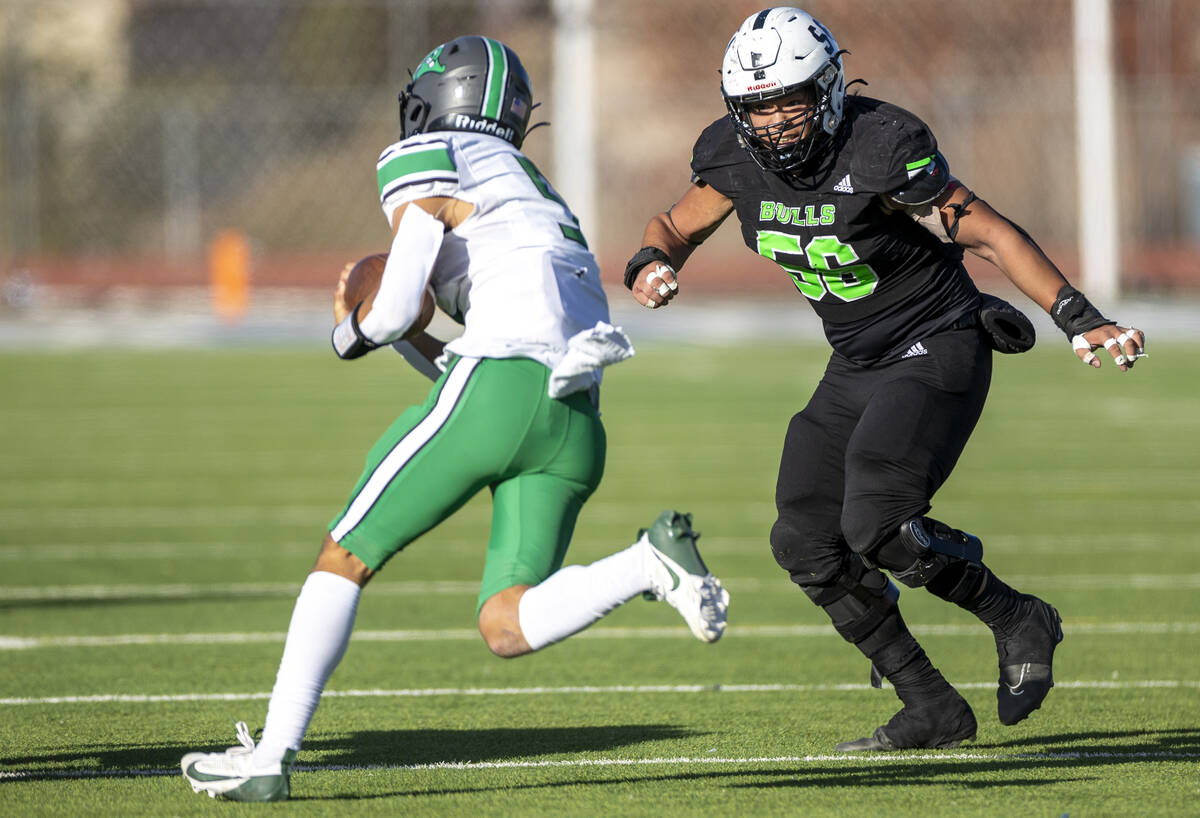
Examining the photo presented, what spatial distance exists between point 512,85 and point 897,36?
83.0 feet

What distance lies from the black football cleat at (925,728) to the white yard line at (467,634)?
7.69ft

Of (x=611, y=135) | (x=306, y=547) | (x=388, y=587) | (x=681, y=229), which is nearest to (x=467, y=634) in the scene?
(x=388, y=587)

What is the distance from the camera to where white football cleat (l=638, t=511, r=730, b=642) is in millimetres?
4430

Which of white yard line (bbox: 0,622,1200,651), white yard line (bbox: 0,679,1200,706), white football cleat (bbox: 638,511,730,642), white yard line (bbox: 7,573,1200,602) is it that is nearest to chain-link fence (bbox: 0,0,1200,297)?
white yard line (bbox: 7,573,1200,602)

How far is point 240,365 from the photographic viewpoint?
22.8 m

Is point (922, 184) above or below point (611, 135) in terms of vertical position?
above

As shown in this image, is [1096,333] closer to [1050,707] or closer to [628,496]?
[1050,707]

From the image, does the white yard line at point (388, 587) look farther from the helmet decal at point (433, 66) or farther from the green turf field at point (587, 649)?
the helmet decal at point (433, 66)

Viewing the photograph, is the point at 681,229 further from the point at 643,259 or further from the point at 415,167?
the point at 415,167

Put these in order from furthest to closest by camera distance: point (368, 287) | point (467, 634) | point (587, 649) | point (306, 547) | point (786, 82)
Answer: point (306, 547) < point (467, 634) < point (587, 649) < point (786, 82) < point (368, 287)

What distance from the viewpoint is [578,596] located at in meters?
4.62

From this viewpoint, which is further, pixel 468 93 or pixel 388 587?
pixel 388 587

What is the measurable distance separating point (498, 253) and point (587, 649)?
324cm

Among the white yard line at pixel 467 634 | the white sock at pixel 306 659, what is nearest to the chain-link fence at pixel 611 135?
the white yard line at pixel 467 634
